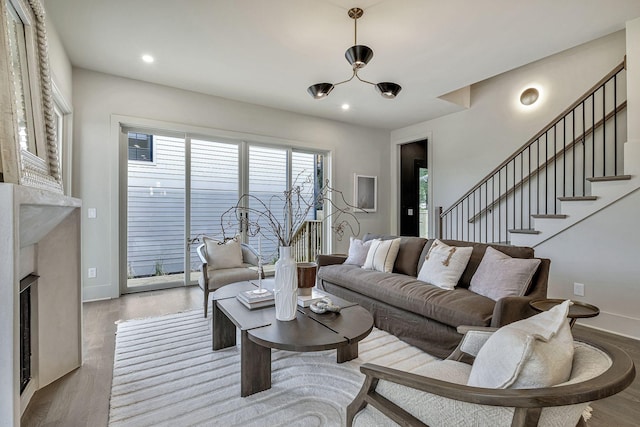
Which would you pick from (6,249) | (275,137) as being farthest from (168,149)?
(6,249)

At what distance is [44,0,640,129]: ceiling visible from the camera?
8.43ft

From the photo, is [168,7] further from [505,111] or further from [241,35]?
[505,111]

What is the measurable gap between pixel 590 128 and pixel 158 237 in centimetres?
570

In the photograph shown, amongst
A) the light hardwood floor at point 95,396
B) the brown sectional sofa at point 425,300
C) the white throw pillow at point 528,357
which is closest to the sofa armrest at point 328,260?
the brown sectional sofa at point 425,300

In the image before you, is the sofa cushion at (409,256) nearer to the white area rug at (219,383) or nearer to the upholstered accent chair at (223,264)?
the white area rug at (219,383)

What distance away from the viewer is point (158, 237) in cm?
428

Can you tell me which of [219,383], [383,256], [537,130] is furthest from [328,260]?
[537,130]

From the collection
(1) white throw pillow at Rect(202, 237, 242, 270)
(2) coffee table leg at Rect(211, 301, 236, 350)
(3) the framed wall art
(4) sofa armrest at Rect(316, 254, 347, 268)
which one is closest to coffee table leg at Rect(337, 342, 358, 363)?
(2) coffee table leg at Rect(211, 301, 236, 350)

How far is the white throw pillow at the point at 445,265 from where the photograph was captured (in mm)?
2666

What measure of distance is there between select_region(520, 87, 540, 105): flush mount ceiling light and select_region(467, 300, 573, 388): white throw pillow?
4.29 m

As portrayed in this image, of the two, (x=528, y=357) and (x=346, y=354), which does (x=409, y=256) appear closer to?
(x=346, y=354)

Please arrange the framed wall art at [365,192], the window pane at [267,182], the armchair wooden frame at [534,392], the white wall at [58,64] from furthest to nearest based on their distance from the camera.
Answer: the framed wall art at [365,192], the window pane at [267,182], the white wall at [58,64], the armchair wooden frame at [534,392]

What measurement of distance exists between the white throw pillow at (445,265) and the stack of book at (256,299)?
1.47 m

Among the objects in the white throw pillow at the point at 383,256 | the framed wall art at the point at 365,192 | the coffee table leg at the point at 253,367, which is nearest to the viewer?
the coffee table leg at the point at 253,367
